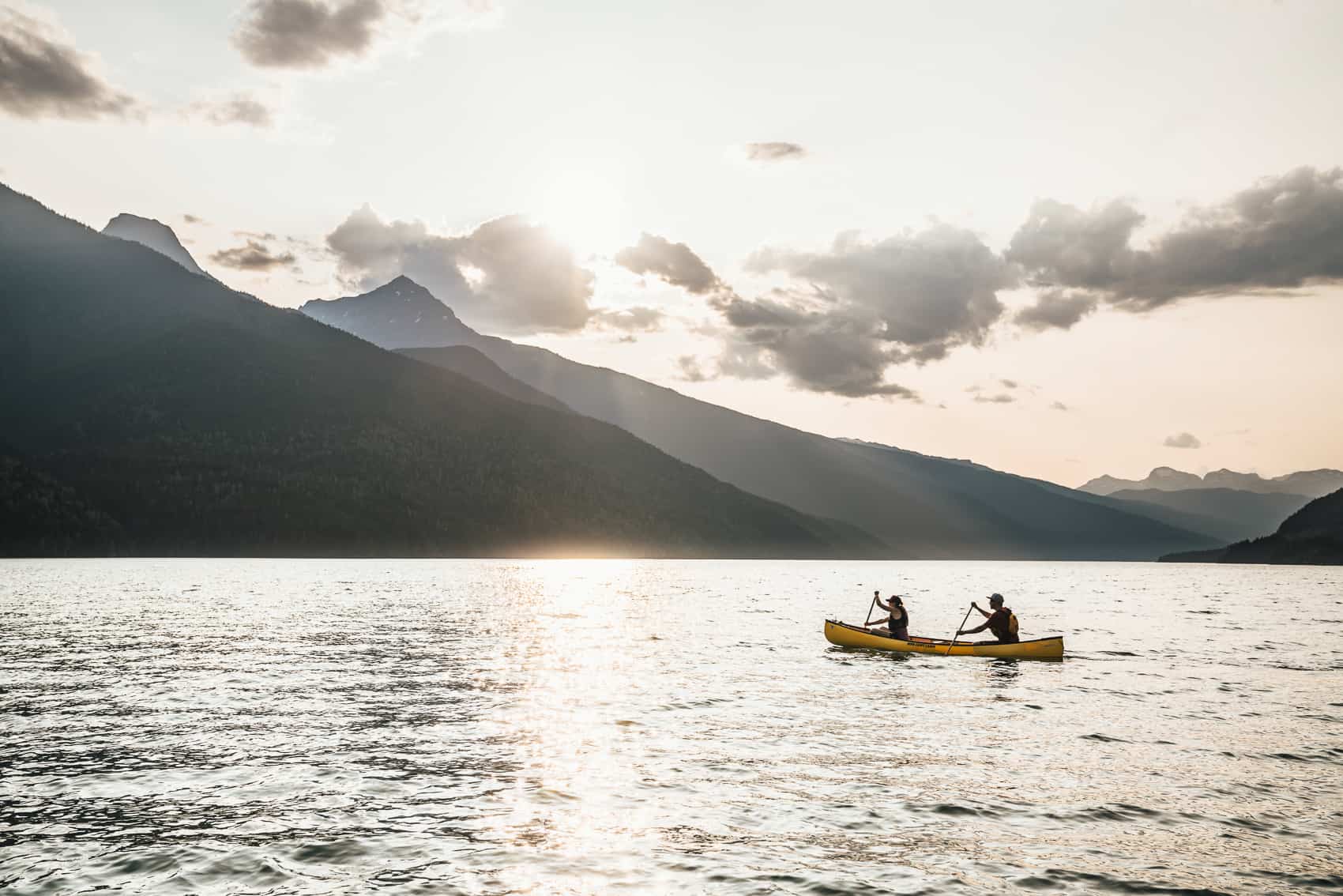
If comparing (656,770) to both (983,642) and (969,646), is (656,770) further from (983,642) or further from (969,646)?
(969,646)

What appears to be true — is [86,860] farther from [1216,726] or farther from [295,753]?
[1216,726]

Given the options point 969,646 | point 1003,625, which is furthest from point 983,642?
point 1003,625

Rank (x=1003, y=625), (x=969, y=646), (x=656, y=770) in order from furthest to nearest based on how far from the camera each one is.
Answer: (x=1003, y=625) < (x=969, y=646) < (x=656, y=770)

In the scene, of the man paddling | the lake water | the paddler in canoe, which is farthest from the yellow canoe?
the lake water

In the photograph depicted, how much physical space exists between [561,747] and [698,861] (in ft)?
38.5

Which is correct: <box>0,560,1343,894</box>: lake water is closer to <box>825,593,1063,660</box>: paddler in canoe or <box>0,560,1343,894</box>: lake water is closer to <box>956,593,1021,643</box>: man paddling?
<box>825,593,1063,660</box>: paddler in canoe

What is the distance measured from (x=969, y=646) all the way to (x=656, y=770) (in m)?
30.5

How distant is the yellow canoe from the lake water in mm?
896

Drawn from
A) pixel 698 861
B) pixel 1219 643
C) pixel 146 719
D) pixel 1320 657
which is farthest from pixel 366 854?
pixel 1219 643

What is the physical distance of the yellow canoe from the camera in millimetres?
51562

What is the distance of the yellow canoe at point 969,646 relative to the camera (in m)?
51.6

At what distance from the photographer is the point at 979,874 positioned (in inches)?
679

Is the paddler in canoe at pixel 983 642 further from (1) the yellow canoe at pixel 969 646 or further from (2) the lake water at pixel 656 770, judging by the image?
(2) the lake water at pixel 656 770

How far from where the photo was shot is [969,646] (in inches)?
2028
